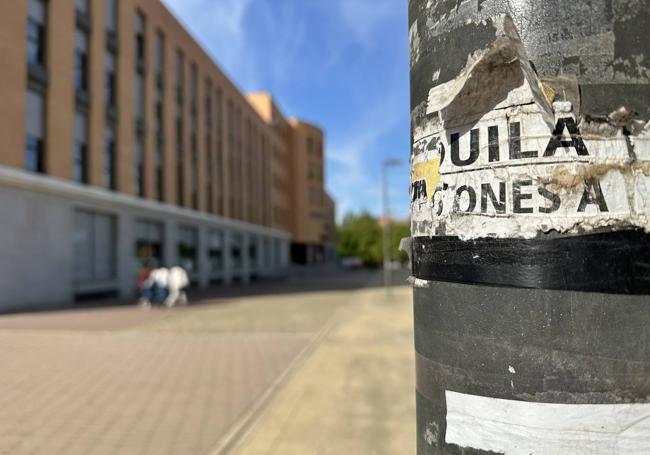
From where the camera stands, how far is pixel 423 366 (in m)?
1.53

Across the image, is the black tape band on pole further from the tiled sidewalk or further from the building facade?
the building facade

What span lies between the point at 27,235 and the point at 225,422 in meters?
14.5

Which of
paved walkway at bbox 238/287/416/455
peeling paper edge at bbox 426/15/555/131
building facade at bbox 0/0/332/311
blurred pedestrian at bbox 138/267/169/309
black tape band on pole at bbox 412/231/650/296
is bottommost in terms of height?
paved walkway at bbox 238/287/416/455

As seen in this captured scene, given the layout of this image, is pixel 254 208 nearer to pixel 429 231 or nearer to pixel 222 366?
pixel 222 366

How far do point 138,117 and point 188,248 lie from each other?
8884 millimetres

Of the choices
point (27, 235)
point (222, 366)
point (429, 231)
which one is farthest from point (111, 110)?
point (429, 231)

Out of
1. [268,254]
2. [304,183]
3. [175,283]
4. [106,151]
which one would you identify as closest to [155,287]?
[175,283]

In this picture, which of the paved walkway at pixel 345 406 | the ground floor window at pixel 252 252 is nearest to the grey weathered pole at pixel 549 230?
the paved walkway at pixel 345 406

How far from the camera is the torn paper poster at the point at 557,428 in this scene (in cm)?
117

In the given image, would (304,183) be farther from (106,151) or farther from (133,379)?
(133,379)

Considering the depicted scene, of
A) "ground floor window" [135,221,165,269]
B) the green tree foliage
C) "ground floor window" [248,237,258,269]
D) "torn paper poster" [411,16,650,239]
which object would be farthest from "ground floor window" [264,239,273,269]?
"torn paper poster" [411,16,650,239]

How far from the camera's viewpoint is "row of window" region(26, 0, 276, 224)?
1775 centimetres

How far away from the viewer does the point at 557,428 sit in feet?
3.95

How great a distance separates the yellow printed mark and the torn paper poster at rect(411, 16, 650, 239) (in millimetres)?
65
